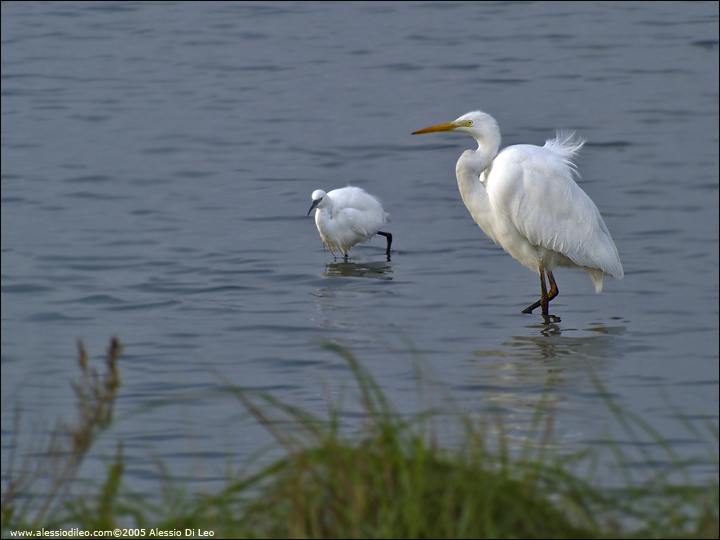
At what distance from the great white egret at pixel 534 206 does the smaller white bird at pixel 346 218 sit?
1943mm

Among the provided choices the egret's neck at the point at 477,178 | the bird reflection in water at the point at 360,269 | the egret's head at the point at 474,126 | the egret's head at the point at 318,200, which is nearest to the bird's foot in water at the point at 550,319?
the egret's neck at the point at 477,178

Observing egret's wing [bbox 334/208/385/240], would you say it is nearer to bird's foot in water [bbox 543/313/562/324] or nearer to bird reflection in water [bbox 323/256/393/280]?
bird reflection in water [bbox 323/256/393/280]

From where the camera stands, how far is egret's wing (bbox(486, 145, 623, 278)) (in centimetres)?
788

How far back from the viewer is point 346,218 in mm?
9938

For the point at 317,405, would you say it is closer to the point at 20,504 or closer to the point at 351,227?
the point at 20,504

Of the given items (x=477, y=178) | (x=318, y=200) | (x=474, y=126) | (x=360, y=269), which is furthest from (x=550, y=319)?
(x=318, y=200)

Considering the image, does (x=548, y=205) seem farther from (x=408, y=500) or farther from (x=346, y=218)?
(x=408, y=500)

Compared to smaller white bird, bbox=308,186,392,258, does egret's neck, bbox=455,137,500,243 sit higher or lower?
higher

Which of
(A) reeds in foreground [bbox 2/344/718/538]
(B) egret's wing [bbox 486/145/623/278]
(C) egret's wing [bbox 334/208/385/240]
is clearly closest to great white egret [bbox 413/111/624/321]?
(B) egret's wing [bbox 486/145/623/278]

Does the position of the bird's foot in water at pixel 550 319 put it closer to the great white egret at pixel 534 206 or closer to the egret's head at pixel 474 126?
the great white egret at pixel 534 206

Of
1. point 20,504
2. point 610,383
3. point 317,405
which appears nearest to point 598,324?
point 610,383

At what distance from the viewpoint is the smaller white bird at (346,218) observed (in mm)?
9867

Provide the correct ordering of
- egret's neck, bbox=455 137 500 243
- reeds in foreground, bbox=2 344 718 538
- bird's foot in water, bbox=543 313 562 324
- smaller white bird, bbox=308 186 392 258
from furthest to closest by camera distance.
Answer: smaller white bird, bbox=308 186 392 258, egret's neck, bbox=455 137 500 243, bird's foot in water, bbox=543 313 562 324, reeds in foreground, bbox=2 344 718 538

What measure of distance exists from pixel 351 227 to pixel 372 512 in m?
7.67
